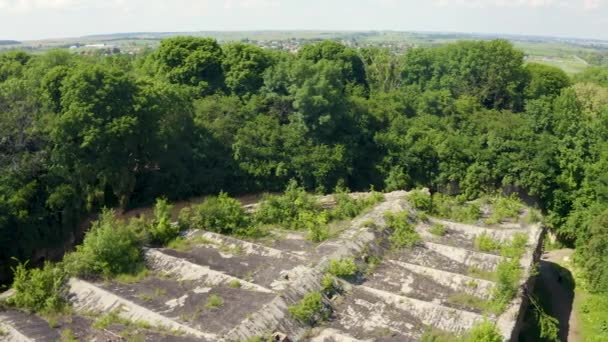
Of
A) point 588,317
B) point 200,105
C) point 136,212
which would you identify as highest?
point 200,105

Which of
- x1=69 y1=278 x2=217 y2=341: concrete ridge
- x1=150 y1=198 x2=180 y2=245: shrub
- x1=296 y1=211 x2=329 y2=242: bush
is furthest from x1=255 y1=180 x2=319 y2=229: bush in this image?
x1=69 y1=278 x2=217 y2=341: concrete ridge

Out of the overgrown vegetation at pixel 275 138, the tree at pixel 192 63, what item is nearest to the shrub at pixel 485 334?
the overgrown vegetation at pixel 275 138

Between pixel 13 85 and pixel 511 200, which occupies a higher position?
pixel 13 85

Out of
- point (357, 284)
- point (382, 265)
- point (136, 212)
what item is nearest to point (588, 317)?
point (382, 265)

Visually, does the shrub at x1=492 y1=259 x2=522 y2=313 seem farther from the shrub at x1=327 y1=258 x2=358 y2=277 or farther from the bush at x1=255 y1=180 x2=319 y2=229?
the bush at x1=255 y1=180 x2=319 y2=229

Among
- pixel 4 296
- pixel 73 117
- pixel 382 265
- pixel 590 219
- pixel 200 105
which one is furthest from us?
pixel 200 105

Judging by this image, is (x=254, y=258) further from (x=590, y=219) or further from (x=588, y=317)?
(x=590, y=219)

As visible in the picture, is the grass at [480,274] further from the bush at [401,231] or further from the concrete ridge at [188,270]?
the concrete ridge at [188,270]
